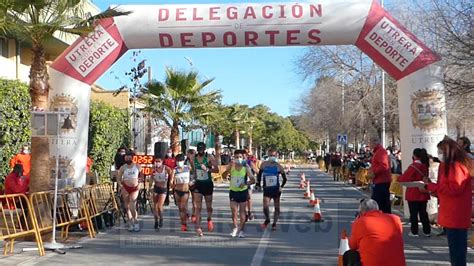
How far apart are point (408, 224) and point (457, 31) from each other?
4513 mm

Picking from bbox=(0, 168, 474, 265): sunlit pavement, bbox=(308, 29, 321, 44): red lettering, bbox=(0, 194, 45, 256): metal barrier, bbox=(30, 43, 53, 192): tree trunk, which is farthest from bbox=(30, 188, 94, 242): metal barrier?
bbox=(308, 29, 321, 44): red lettering

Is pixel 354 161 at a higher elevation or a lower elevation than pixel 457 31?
lower

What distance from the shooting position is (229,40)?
14359 millimetres

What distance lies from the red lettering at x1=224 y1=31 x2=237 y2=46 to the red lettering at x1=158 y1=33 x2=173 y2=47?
1253 mm

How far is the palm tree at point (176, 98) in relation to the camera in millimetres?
27041

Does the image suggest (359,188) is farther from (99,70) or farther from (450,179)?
(450,179)

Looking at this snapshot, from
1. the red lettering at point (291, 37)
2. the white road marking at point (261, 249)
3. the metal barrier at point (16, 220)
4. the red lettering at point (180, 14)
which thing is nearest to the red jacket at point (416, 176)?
the white road marking at point (261, 249)

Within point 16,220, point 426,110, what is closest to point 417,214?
point 426,110

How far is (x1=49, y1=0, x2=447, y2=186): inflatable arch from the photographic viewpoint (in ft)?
46.1

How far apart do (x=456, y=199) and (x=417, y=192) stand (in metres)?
4.54

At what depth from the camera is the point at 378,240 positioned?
20.6 ft

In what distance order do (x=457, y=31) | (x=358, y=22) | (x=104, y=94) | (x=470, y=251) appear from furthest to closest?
1. (x=104, y=94)
2. (x=358, y=22)
3. (x=457, y=31)
4. (x=470, y=251)

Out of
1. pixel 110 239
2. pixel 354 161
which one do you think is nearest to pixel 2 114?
pixel 110 239

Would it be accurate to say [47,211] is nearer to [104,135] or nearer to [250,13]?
[250,13]
